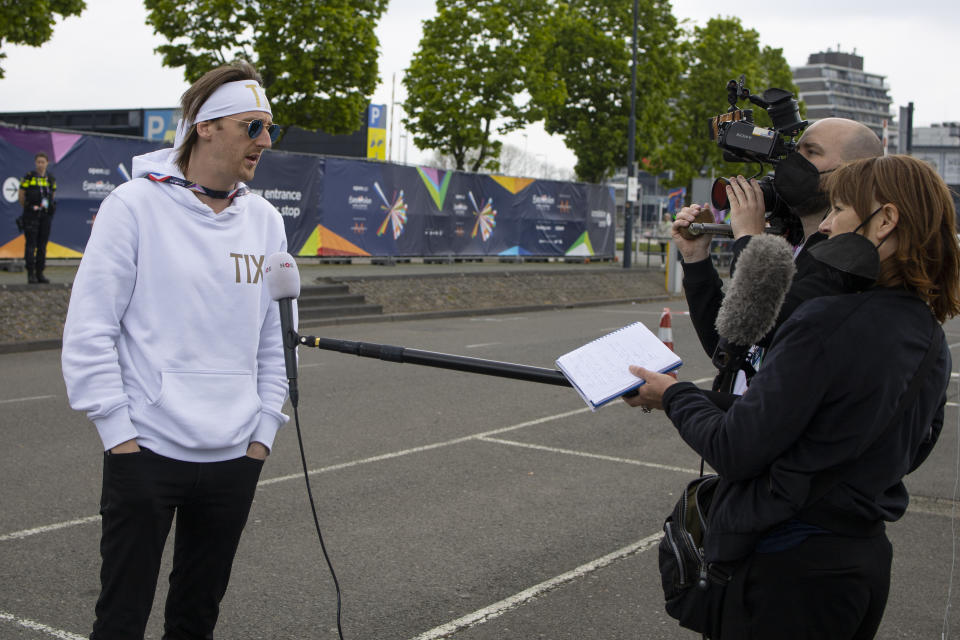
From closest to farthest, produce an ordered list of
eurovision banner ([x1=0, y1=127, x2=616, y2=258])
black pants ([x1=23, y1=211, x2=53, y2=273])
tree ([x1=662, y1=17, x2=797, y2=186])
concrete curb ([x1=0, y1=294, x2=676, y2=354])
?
concrete curb ([x1=0, y1=294, x2=676, y2=354]) < black pants ([x1=23, y1=211, x2=53, y2=273]) < eurovision banner ([x1=0, y1=127, x2=616, y2=258]) < tree ([x1=662, y1=17, x2=797, y2=186])

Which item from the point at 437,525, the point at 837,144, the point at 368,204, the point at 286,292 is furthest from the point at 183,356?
the point at 368,204

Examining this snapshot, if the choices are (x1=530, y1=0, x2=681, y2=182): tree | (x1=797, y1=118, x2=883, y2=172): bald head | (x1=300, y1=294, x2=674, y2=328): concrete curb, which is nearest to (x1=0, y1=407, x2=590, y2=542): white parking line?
(x1=797, y1=118, x2=883, y2=172): bald head

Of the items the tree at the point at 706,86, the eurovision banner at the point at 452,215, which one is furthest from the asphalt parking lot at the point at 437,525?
the tree at the point at 706,86

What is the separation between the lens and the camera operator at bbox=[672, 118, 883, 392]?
2727mm

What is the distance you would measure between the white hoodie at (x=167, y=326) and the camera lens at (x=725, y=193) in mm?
1371

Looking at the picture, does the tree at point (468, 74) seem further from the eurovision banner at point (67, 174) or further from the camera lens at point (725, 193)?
the camera lens at point (725, 193)

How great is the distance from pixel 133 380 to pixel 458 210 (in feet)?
81.0

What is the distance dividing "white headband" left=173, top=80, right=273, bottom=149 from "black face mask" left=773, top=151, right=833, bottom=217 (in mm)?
1445

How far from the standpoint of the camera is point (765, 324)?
7.54 ft

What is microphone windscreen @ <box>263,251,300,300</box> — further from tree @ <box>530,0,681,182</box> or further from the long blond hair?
tree @ <box>530,0,681,182</box>

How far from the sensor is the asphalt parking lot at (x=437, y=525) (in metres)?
4.39

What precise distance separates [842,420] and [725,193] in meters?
1.04

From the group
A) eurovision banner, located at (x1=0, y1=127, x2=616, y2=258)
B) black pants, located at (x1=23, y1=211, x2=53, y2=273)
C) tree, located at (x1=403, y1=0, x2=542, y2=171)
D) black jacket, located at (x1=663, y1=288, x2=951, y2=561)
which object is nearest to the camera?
black jacket, located at (x1=663, y1=288, x2=951, y2=561)

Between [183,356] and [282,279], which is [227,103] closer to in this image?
[282,279]
